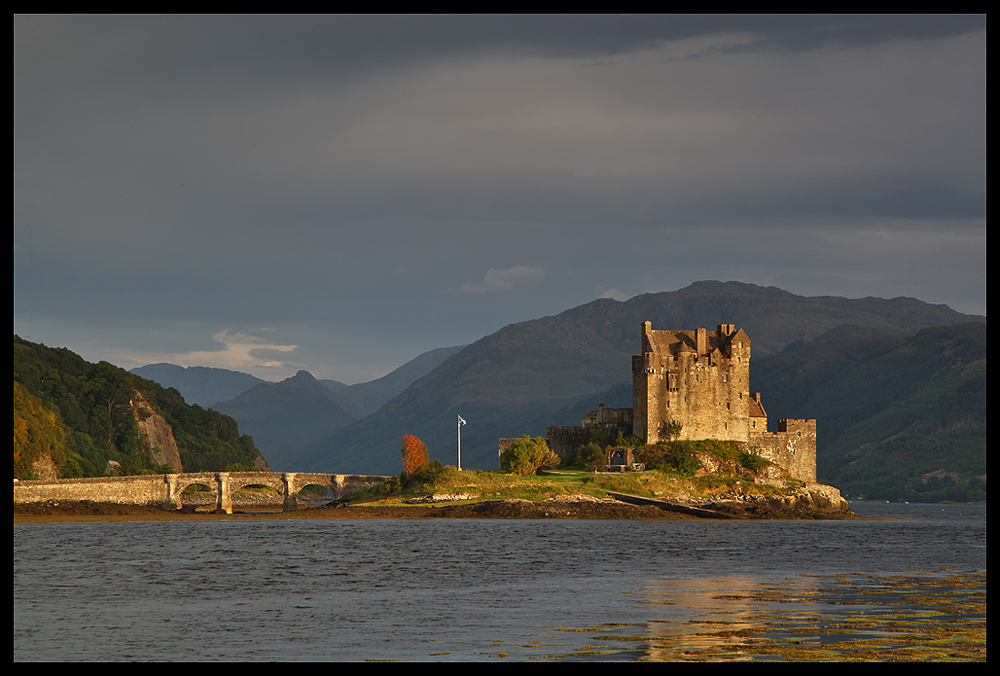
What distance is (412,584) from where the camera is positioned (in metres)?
47.8

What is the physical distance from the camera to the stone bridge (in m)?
111

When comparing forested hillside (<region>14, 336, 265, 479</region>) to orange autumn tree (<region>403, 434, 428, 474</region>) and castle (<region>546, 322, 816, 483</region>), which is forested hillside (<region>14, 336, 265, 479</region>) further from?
castle (<region>546, 322, 816, 483</region>)

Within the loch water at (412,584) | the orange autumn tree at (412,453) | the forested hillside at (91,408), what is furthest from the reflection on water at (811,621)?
the orange autumn tree at (412,453)

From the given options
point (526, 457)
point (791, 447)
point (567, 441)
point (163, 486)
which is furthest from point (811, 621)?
point (163, 486)

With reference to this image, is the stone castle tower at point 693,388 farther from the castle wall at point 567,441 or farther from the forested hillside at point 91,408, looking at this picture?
the forested hillside at point 91,408

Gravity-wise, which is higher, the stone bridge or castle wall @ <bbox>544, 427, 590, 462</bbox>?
castle wall @ <bbox>544, 427, 590, 462</bbox>

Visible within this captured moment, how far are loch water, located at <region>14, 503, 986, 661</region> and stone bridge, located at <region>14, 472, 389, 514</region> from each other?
2113 cm

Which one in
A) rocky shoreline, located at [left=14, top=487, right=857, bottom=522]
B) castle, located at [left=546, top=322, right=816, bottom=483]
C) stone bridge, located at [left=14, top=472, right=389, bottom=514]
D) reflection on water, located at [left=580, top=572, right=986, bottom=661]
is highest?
castle, located at [left=546, top=322, right=816, bottom=483]

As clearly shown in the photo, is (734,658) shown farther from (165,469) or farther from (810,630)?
(165,469)

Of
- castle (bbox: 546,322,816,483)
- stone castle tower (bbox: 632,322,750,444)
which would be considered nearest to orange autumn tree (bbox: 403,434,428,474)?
castle (bbox: 546,322,816,483)
